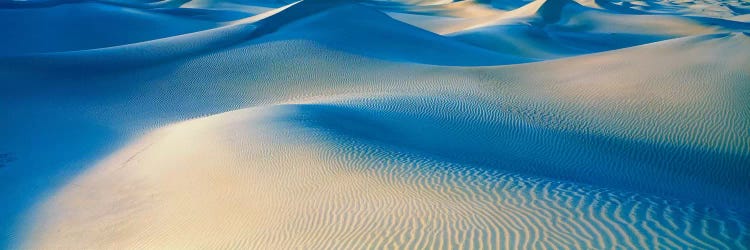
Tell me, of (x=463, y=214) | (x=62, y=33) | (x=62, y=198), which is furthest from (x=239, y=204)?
(x=62, y=33)

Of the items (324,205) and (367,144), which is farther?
(367,144)

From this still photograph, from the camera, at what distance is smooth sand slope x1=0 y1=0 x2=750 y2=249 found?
232 inches

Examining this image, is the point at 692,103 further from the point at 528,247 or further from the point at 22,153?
the point at 22,153

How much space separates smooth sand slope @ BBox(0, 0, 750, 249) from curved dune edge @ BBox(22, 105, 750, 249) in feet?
0.11

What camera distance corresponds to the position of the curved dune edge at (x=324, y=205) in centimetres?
530

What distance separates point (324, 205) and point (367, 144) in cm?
264

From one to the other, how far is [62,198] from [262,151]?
3.22 m

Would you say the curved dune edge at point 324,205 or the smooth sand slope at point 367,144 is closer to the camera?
the curved dune edge at point 324,205

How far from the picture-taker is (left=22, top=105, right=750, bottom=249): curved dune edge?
17.4ft

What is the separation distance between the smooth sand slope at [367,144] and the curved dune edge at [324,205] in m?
0.03

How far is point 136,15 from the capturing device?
A: 86.7ft

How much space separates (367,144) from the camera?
30.0ft

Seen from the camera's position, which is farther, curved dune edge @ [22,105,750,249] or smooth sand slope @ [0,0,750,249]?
smooth sand slope @ [0,0,750,249]

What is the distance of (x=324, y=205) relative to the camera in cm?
663
